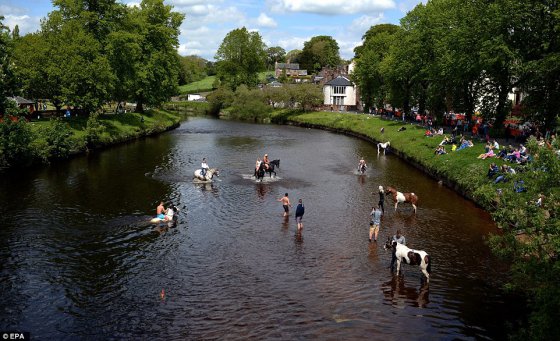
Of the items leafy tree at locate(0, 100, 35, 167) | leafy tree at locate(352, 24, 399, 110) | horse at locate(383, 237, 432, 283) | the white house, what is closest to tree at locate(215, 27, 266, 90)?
the white house

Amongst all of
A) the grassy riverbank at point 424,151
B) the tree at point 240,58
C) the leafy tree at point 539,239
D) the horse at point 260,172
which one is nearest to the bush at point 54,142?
the horse at point 260,172

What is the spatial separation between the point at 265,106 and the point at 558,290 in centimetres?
11185

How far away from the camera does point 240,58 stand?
14300 cm

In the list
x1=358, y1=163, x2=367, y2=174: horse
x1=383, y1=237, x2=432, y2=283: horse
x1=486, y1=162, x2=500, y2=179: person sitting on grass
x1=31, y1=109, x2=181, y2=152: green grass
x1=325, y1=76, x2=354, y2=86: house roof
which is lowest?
x1=383, y1=237, x2=432, y2=283: horse

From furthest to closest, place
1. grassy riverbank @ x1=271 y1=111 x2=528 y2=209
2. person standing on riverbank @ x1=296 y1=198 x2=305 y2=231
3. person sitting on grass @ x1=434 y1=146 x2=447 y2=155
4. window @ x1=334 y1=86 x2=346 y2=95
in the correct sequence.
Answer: window @ x1=334 y1=86 x2=346 y2=95, person sitting on grass @ x1=434 y1=146 x2=447 y2=155, grassy riverbank @ x1=271 y1=111 x2=528 y2=209, person standing on riverbank @ x1=296 y1=198 x2=305 y2=231

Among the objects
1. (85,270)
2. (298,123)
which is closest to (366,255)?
(85,270)

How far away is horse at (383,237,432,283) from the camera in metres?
21.0

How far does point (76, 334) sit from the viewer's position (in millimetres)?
16438

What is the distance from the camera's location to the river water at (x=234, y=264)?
17469 millimetres

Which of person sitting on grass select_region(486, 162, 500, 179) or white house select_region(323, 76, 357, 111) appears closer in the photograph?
person sitting on grass select_region(486, 162, 500, 179)

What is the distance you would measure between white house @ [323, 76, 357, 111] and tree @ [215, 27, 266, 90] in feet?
76.9

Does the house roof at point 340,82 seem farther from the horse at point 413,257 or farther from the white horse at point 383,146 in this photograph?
the horse at point 413,257

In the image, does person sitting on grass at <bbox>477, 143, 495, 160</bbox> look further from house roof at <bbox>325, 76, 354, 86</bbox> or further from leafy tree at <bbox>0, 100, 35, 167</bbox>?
house roof at <bbox>325, 76, 354, 86</bbox>

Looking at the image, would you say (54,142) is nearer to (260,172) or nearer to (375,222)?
(260,172)
